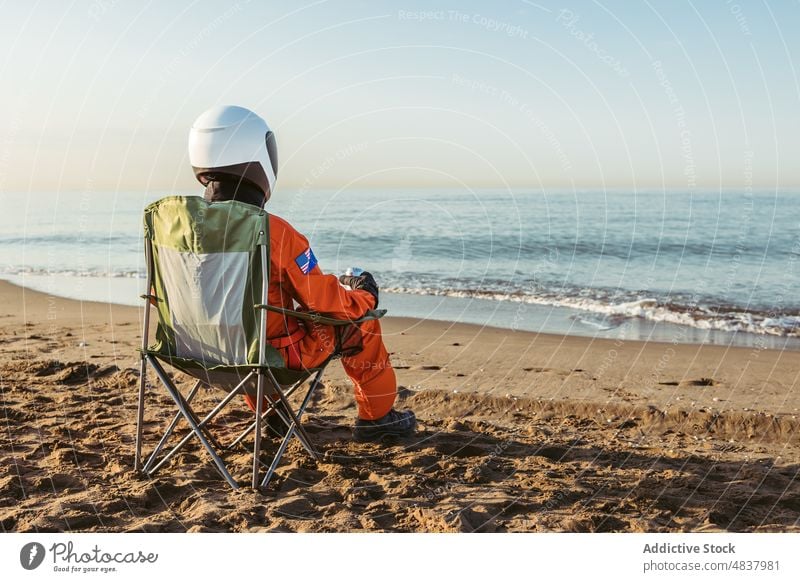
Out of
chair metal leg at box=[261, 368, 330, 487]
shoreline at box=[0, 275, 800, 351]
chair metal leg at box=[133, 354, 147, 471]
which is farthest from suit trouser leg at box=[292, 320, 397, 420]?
shoreline at box=[0, 275, 800, 351]

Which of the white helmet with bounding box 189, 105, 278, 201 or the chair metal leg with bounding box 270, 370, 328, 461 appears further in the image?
the chair metal leg with bounding box 270, 370, 328, 461

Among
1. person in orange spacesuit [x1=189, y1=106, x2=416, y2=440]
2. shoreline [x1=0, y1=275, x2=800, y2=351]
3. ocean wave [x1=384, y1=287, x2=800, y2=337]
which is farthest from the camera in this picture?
ocean wave [x1=384, y1=287, x2=800, y2=337]

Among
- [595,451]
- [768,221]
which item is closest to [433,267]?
[595,451]

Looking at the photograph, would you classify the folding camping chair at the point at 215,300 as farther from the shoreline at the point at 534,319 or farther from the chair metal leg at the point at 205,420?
the shoreline at the point at 534,319

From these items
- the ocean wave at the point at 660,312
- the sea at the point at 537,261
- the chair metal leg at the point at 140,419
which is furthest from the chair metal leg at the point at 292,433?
the ocean wave at the point at 660,312

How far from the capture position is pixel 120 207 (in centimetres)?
Result: 3541

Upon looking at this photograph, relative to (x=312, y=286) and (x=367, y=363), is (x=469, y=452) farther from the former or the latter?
(x=312, y=286)

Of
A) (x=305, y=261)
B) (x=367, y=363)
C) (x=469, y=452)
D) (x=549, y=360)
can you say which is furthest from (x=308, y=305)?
(x=549, y=360)

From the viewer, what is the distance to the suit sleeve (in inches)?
136

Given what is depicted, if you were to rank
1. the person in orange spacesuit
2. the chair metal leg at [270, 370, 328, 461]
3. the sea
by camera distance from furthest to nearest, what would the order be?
the sea → the chair metal leg at [270, 370, 328, 461] → the person in orange spacesuit

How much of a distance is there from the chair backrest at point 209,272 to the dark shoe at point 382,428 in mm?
1123

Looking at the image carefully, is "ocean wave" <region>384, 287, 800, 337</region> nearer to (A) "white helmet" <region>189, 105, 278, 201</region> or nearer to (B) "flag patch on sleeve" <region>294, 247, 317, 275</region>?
(B) "flag patch on sleeve" <region>294, 247, 317, 275</region>

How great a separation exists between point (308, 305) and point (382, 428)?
1139mm

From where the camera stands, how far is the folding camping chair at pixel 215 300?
3396 mm
